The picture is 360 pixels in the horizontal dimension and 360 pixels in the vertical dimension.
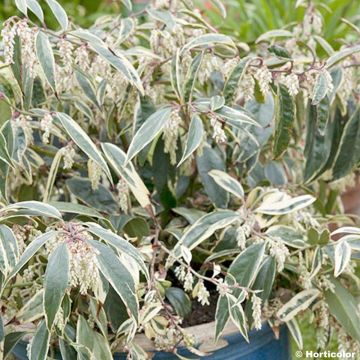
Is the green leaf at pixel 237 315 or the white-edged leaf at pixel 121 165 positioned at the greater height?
the white-edged leaf at pixel 121 165

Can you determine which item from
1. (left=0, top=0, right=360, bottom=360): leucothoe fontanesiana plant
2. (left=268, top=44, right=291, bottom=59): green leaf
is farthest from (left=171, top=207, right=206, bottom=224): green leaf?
(left=268, top=44, right=291, bottom=59): green leaf

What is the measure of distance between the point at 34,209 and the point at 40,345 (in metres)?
0.21

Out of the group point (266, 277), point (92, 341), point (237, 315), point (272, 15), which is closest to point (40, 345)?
point (92, 341)

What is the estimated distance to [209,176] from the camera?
4.76 ft

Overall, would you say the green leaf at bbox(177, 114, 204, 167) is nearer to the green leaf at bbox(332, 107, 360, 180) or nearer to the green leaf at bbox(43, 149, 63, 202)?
the green leaf at bbox(43, 149, 63, 202)

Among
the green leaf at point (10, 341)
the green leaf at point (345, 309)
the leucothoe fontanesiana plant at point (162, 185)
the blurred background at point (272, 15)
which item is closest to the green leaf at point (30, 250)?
the leucothoe fontanesiana plant at point (162, 185)

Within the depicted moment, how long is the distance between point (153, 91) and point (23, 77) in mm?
265

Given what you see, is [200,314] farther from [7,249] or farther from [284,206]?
[7,249]

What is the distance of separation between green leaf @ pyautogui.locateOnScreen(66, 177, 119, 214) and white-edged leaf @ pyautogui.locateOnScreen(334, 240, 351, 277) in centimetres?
46

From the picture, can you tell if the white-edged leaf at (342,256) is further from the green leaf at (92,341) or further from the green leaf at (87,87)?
the green leaf at (87,87)

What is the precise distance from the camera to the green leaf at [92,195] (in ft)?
4.82

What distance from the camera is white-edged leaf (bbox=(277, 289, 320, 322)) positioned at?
1.36 meters

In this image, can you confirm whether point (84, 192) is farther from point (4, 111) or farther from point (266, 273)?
point (266, 273)

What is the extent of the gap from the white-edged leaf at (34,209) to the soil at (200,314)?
0.48 meters
